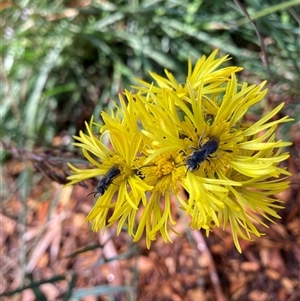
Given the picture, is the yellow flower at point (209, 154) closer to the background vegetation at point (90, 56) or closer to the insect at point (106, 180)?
the insect at point (106, 180)

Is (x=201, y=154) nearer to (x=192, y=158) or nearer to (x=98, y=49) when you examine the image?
(x=192, y=158)

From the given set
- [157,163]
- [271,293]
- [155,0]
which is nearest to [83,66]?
[155,0]

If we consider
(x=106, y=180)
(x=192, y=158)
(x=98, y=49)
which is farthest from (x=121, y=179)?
(x=98, y=49)

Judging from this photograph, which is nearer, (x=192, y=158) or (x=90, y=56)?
(x=192, y=158)

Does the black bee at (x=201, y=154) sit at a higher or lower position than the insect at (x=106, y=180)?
higher

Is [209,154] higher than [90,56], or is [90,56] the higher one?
[209,154]

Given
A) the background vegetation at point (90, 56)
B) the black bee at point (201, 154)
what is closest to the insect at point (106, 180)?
the black bee at point (201, 154)
